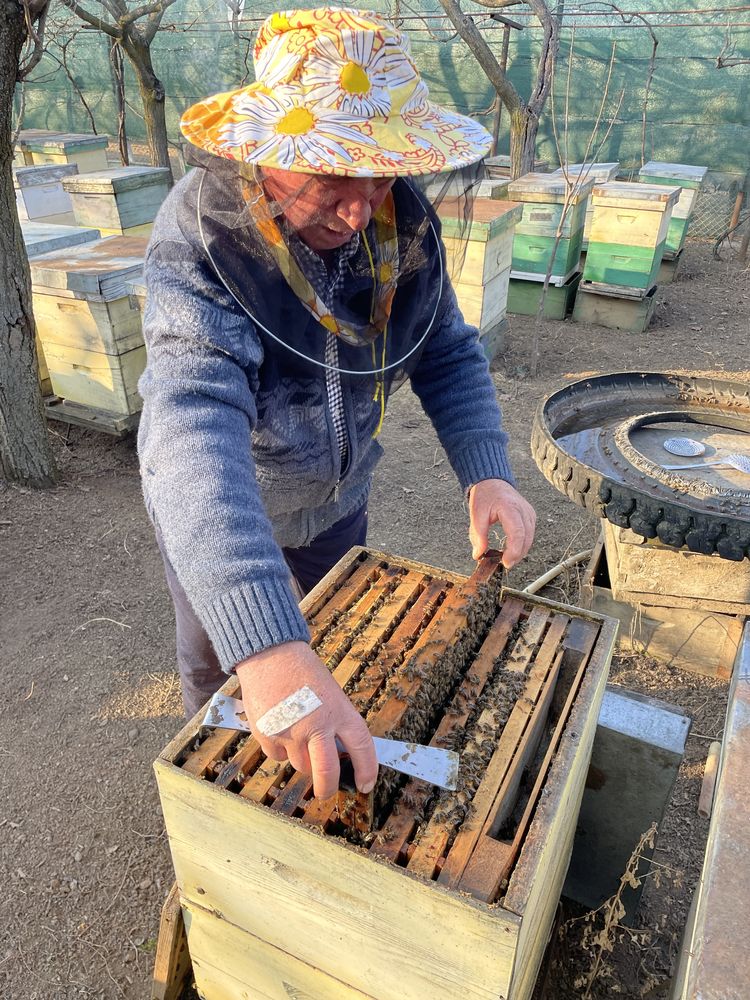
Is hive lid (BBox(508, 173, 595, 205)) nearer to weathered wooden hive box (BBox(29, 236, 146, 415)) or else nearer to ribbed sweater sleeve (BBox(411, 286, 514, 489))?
weathered wooden hive box (BBox(29, 236, 146, 415))

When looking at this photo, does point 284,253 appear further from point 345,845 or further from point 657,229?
point 657,229

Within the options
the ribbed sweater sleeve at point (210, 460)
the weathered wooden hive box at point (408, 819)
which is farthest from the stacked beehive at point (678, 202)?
the ribbed sweater sleeve at point (210, 460)

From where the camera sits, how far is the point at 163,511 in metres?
1.09

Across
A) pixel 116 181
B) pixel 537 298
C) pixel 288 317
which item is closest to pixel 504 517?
pixel 288 317

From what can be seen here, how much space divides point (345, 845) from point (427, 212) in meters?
1.21

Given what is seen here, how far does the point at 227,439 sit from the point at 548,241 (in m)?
5.66

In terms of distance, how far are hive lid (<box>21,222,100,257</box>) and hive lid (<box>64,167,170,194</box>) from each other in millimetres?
595

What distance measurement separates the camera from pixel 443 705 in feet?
4.37

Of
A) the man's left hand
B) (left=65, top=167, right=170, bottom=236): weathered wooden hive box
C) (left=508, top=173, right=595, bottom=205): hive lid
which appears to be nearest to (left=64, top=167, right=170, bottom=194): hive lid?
(left=65, top=167, right=170, bottom=236): weathered wooden hive box

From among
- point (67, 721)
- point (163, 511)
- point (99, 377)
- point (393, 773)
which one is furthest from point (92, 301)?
point (393, 773)

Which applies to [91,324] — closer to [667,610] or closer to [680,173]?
[667,610]

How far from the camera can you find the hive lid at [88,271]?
3594 millimetres

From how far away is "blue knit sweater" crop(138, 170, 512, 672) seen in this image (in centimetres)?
103

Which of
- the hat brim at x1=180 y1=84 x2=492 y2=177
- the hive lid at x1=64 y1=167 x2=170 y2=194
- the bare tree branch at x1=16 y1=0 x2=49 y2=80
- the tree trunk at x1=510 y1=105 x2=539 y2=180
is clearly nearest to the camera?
the hat brim at x1=180 y1=84 x2=492 y2=177
